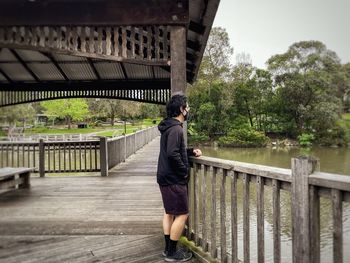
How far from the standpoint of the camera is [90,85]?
36.6ft

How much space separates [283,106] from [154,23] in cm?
4457

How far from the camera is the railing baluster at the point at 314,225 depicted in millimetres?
2613

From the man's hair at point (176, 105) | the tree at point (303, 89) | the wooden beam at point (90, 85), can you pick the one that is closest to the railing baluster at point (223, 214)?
the man's hair at point (176, 105)

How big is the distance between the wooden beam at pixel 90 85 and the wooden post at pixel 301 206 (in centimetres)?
841

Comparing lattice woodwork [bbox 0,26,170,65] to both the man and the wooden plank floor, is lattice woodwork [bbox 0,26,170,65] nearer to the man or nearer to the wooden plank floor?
the man

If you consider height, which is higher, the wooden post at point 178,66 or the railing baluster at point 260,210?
the wooden post at point 178,66

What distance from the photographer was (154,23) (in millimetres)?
5285

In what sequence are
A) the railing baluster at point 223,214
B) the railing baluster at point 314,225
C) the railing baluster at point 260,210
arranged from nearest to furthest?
the railing baluster at point 314,225, the railing baluster at point 260,210, the railing baluster at point 223,214

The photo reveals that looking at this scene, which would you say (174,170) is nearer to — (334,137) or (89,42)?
(89,42)

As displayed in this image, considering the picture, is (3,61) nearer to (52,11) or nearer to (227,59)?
(52,11)

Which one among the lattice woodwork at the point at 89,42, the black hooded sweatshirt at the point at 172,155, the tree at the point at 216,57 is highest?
the tree at the point at 216,57

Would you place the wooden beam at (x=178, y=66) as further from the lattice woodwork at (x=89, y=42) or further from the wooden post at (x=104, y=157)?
the wooden post at (x=104, y=157)

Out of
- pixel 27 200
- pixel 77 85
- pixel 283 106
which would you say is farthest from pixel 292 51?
pixel 27 200

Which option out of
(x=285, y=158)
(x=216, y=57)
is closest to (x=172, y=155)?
(x=285, y=158)
